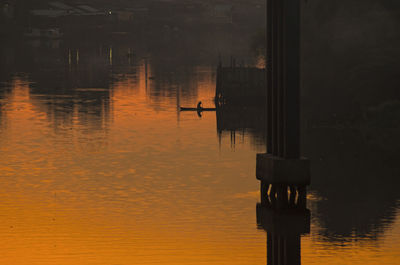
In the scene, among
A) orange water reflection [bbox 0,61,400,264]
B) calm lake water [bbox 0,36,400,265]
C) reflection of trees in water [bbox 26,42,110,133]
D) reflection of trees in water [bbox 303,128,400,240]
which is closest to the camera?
orange water reflection [bbox 0,61,400,264]

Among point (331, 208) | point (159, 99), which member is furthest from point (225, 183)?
point (159, 99)

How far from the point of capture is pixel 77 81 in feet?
423

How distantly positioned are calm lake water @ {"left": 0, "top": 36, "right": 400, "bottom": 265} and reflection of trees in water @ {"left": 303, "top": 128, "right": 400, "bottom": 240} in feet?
0.22

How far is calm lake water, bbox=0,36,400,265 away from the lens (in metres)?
33.3

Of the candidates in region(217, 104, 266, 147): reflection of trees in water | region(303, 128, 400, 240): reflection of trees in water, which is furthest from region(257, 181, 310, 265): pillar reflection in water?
region(217, 104, 266, 147): reflection of trees in water

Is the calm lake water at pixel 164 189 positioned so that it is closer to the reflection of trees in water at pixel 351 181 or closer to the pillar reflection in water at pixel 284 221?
the reflection of trees in water at pixel 351 181

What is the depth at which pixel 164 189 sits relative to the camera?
46000mm

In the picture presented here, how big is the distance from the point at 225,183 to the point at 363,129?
22645mm

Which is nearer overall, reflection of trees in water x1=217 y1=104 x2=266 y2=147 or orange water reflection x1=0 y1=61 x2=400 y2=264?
orange water reflection x1=0 y1=61 x2=400 y2=264

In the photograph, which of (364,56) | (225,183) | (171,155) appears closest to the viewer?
(225,183)

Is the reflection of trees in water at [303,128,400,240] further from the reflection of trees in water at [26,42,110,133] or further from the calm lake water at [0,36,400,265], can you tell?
the reflection of trees in water at [26,42,110,133]

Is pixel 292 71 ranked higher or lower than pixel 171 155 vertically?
higher

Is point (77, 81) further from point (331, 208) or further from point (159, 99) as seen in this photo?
point (331, 208)

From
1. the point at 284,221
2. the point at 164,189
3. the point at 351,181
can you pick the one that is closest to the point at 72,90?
the point at 351,181
